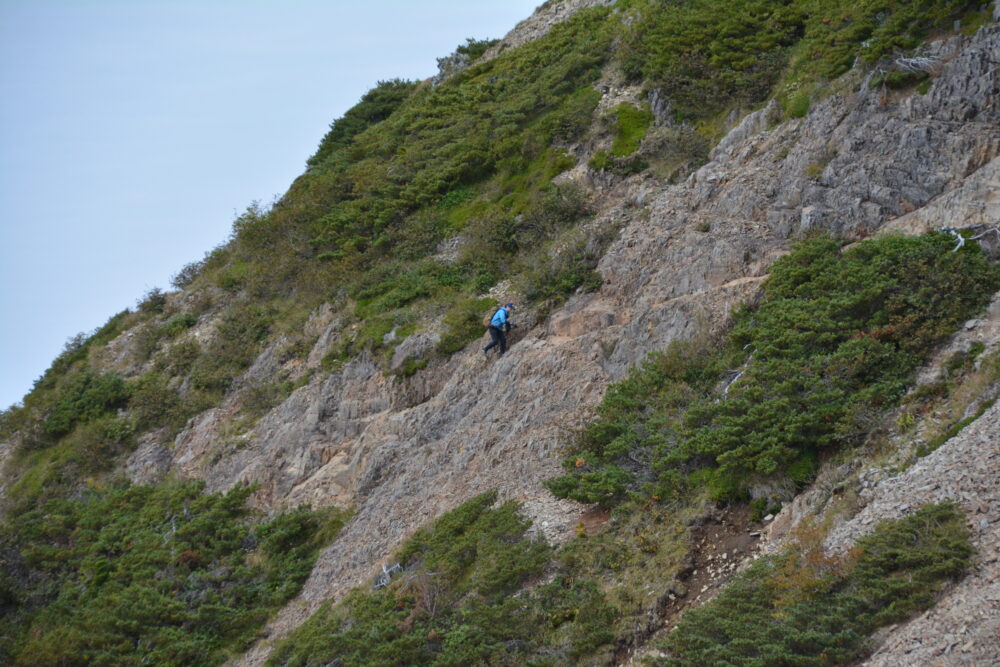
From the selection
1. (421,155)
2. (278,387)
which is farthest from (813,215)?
(421,155)

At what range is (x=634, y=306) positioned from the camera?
17.2 meters

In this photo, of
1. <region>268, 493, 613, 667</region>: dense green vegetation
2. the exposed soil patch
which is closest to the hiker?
<region>268, 493, 613, 667</region>: dense green vegetation

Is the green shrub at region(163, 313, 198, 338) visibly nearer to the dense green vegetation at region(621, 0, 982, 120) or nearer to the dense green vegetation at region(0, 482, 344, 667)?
the dense green vegetation at region(0, 482, 344, 667)

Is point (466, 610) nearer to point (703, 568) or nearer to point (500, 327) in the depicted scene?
point (703, 568)

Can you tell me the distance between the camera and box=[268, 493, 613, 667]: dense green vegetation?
11.1 metres

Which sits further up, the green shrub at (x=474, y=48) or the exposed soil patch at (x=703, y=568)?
the green shrub at (x=474, y=48)

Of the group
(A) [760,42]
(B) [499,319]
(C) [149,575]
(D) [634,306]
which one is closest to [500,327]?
(B) [499,319]

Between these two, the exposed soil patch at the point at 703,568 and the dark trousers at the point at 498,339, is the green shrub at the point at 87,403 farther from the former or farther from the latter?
the exposed soil patch at the point at 703,568

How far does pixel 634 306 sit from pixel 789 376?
16.7 ft

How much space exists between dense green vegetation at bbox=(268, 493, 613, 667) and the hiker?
180 inches

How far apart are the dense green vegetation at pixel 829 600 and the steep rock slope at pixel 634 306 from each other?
14.1ft

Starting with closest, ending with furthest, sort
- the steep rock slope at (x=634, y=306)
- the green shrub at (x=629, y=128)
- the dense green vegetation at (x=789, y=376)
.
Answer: the dense green vegetation at (x=789, y=376), the steep rock slope at (x=634, y=306), the green shrub at (x=629, y=128)

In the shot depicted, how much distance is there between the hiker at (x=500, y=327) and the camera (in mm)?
18297

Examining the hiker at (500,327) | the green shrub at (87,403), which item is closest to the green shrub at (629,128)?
the hiker at (500,327)
